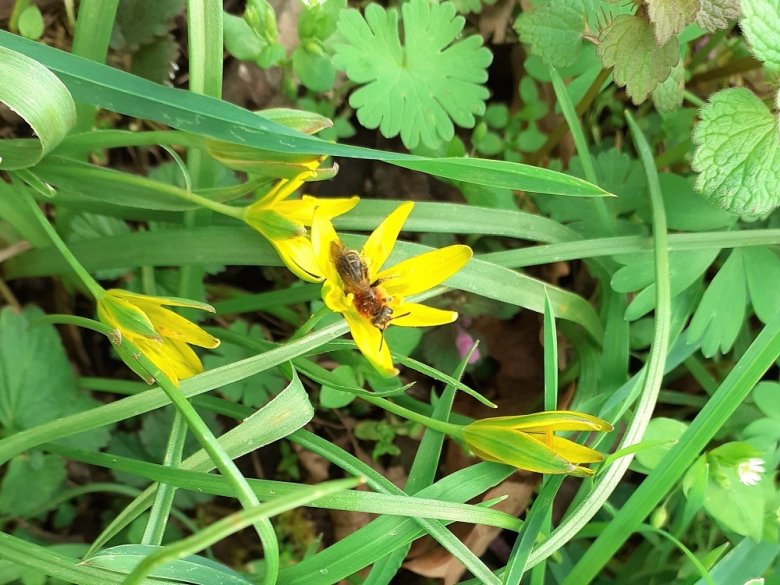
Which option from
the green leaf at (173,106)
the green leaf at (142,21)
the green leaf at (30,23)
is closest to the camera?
the green leaf at (173,106)

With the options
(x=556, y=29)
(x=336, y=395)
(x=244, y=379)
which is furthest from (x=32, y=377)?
(x=556, y=29)

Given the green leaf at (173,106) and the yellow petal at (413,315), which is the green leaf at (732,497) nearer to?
the yellow petal at (413,315)

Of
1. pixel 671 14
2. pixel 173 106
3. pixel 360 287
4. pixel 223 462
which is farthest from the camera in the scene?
pixel 671 14

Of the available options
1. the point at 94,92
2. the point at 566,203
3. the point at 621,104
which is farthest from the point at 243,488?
the point at 621,104

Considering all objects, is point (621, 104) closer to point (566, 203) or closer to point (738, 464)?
point (566, 203)

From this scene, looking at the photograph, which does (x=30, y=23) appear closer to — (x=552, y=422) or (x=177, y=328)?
(x=177, y=328)

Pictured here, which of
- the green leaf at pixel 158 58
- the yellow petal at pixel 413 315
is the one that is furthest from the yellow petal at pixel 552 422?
the green leaf at pixel 158 58
